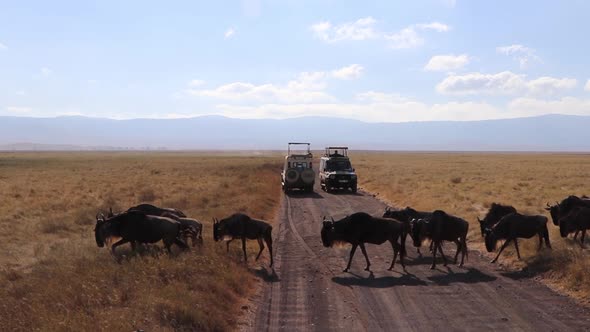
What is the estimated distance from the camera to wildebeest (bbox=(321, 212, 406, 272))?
14.2 m

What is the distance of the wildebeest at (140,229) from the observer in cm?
1434

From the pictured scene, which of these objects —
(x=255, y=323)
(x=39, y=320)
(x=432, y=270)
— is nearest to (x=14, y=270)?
(x=39, y=320)

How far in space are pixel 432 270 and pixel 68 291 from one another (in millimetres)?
9230

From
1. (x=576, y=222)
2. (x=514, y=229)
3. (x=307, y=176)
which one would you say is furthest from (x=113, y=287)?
(x=307, y=176)

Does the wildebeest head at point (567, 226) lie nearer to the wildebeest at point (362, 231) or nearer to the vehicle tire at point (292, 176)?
the wildebeest at point (362, 231)

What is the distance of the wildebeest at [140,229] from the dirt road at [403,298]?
3197 mm

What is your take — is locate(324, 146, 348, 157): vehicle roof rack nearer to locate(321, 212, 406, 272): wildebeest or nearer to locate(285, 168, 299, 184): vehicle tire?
locate(285, 168, 299, 184): vehicle tire

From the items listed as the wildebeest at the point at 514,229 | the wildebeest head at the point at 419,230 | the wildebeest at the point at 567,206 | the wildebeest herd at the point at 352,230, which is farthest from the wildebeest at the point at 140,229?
the wildebeest at the point at 567,206

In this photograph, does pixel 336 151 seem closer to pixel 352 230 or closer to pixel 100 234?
pixel 352 230

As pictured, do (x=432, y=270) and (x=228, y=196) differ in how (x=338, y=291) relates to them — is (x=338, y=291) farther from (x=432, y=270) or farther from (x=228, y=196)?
(x=228, y=196)

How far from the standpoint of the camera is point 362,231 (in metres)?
14.2

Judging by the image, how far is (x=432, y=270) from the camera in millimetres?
14305

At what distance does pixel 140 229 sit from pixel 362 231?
614cm

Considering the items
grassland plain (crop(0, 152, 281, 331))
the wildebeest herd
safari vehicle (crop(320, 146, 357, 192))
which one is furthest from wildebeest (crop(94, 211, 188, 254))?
safari vehicle (crop(320, 146, 357, 192))
